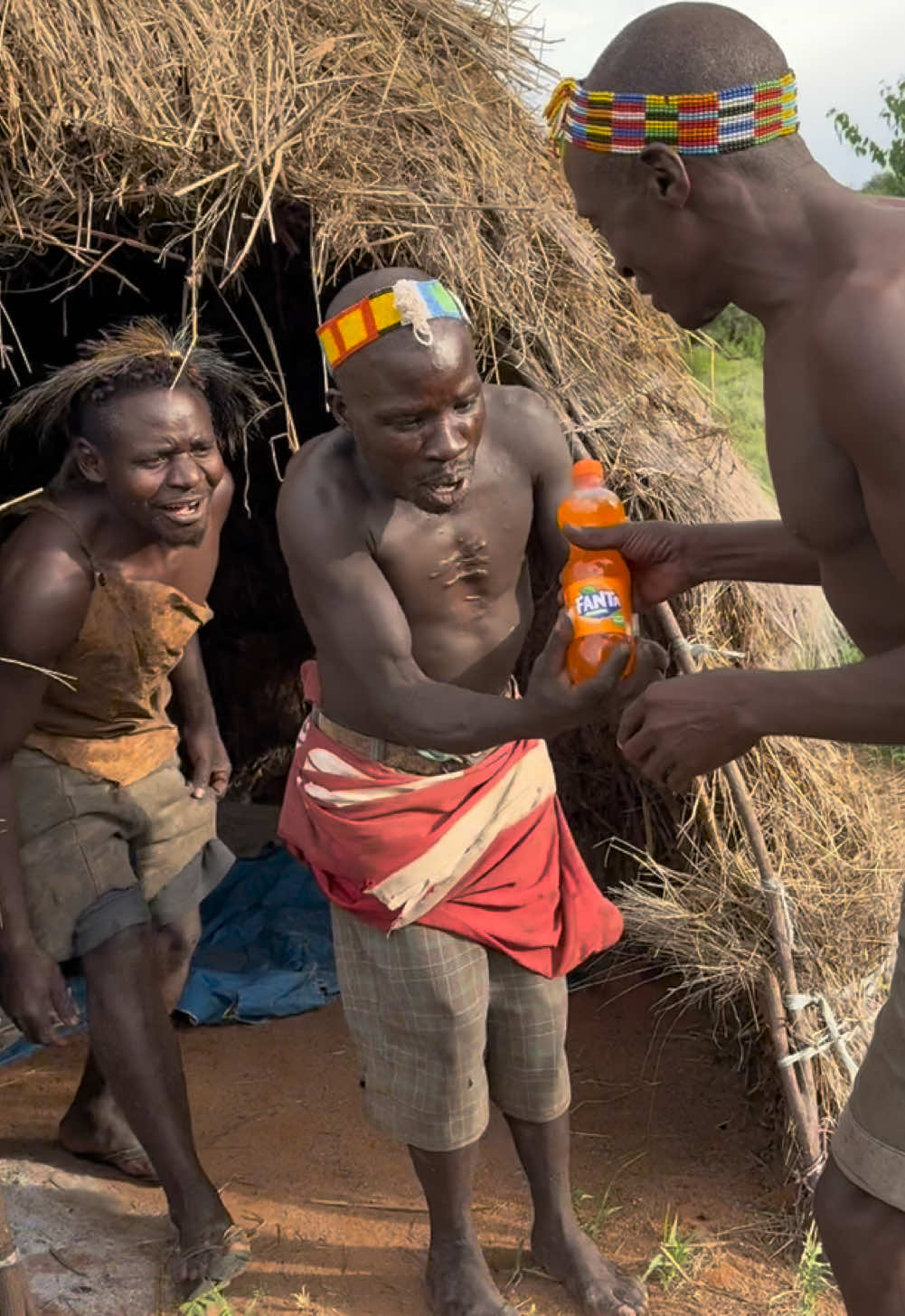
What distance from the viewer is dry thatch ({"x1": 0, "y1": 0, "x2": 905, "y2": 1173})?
354 cm

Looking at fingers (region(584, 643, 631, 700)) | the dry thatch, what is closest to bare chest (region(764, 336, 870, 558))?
fingers (region(584, 643, 631, 700))

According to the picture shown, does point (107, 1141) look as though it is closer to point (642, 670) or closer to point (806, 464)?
point (642, 670)

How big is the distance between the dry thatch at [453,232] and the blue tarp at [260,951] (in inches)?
46.9

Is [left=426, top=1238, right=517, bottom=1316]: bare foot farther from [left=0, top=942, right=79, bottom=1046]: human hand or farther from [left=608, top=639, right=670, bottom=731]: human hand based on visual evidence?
[left=608, top=639, right=670, bottom=731]: human hand

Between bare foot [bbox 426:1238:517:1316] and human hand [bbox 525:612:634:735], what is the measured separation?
4.08 ft

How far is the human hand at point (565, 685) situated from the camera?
2463 mm

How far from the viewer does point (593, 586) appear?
2.53m

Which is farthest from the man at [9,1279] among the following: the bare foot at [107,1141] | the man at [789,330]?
the man at [789,330]

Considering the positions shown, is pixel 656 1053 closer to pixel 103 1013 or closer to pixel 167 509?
pixel 103 1013

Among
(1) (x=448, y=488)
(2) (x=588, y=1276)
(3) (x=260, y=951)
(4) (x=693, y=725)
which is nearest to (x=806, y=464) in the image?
(4) (x=693, y=725)

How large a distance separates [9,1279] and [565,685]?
5.06 ft

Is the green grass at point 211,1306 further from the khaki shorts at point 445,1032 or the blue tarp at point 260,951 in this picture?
the blue tarp at point 260,951

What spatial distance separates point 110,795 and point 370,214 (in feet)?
5.13

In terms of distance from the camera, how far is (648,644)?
101 inches
